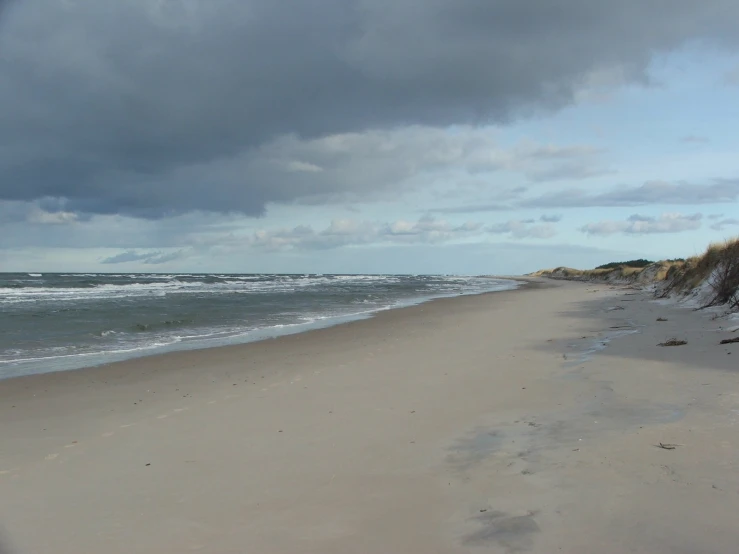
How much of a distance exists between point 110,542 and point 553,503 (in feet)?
10.3

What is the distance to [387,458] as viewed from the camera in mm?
4852

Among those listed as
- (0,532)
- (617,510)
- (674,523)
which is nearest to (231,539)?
(0,532)

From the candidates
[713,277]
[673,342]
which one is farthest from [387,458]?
[713,277]

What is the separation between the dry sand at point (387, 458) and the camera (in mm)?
3422

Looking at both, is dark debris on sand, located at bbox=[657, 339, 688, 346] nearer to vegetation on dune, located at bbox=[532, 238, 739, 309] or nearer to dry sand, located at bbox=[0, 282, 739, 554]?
dry sand, located at bbox=[0, 282, 739, 554]

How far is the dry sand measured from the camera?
11.2 feet

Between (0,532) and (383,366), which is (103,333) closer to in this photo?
(383,366)

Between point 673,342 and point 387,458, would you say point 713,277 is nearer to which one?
point 673,342

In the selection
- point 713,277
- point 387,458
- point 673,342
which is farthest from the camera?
point 713,277

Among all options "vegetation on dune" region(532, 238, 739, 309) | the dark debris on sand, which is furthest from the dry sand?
"vegetation on dune" region(532, 238, 739, 309)

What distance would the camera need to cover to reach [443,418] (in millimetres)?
6031

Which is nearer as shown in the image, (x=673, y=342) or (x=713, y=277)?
(x=673, y=342)

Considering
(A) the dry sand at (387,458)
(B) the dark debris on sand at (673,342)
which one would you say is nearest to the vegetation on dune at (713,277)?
(B) the dark debris on sand at (673,342)

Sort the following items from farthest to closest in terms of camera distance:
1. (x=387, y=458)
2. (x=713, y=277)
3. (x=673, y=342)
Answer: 1. (x=713, y=277)
2. (x=673, y=342)
3. (x=387, y=458)
